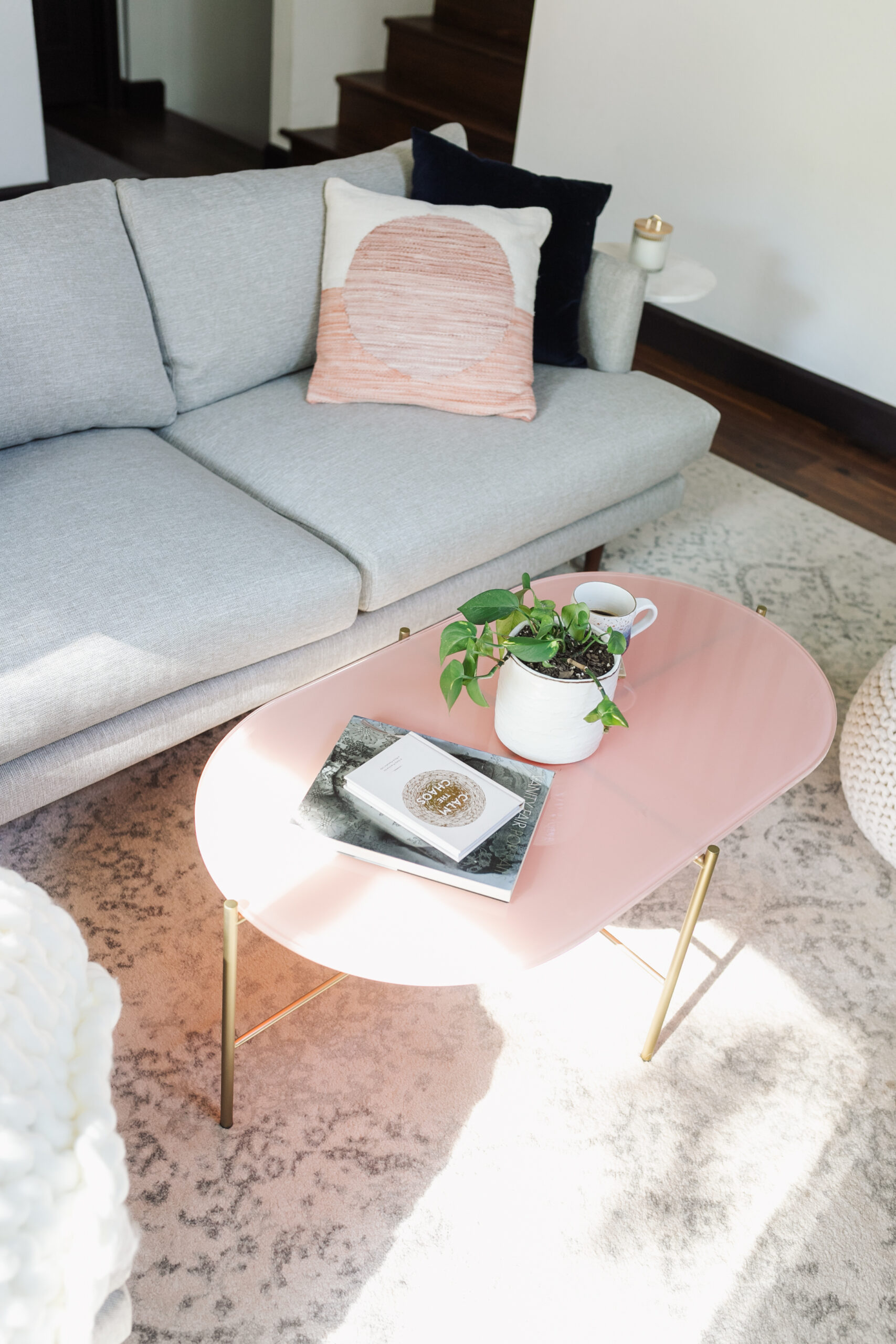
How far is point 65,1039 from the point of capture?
839 millimetres

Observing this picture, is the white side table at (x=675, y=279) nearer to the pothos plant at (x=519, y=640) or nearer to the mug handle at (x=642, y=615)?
the mug handle at (x=642, y=615)

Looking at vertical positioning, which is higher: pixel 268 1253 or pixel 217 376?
pixel 217 376

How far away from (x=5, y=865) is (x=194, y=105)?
498 centimetres

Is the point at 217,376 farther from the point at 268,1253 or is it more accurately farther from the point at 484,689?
the point at 268,1253

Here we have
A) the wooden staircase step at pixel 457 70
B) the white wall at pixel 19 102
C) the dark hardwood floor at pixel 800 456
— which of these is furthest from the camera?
the wooden staircase step at pixel 457 70

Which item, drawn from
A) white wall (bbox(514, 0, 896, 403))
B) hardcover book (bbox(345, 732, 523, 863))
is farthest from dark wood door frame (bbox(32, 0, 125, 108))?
hardcover book (bbox(345, 732, 523, 863))

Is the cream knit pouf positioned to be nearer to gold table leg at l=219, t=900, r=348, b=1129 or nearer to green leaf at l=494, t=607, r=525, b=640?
green leaf at l=494, t=607, r=525, b=640

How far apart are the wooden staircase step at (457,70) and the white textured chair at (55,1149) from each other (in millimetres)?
4024

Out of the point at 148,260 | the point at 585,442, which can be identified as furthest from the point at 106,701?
the point at 585,442

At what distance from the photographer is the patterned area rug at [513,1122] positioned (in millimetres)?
1256

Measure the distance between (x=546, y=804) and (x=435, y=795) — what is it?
16 cm

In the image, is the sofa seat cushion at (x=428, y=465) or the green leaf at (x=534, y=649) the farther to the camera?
the sofa seat cushion at (x=428, y=465)

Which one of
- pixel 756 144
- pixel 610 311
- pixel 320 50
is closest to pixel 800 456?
pixel 756 144

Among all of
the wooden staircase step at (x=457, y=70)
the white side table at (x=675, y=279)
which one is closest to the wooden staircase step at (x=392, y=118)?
the wooden staircase step at (x=457, y=70)
